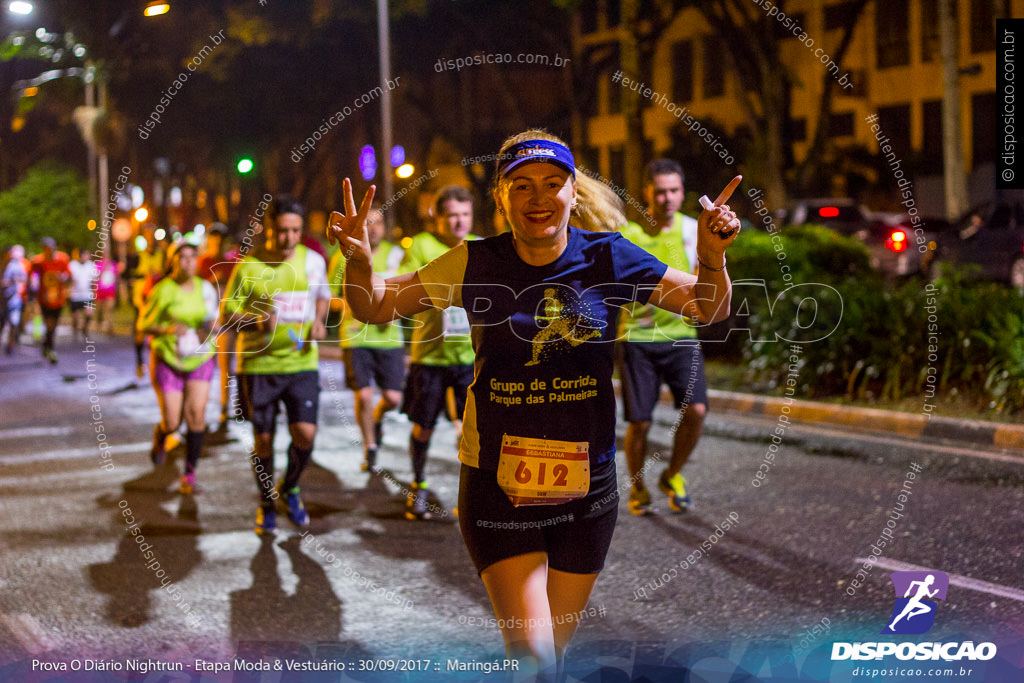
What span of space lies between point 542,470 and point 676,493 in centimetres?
370

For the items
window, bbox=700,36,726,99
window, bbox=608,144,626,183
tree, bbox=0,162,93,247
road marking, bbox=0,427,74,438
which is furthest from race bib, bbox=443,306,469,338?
window, bbox=608,144,626,183

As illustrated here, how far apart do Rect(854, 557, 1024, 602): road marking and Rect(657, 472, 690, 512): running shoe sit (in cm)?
132

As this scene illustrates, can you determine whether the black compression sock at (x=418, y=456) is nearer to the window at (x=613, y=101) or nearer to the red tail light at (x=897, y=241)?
the red tail light at (x=897, y=241)

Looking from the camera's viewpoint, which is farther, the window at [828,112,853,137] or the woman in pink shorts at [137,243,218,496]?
the window at [828,112,853,137]

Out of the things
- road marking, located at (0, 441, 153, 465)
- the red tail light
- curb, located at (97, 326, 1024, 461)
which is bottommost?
road marking, located at (0, 441, 153, 465)

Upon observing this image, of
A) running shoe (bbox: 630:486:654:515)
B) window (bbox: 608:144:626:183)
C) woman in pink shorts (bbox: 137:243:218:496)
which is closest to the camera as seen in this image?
running shoe (bbox: 630:486:654:515)

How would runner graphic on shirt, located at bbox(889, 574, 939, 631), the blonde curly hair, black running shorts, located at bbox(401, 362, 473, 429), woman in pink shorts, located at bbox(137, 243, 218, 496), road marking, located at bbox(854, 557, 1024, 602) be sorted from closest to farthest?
the blonde curly hair, runner graphic on shirt, located at bbox(889, 574, 939, 631), road marking, located at bbox(854, 557, 1024, 602), black running shorts, located at bbox(401, 362, 473, 429), woman in pink shorts, located at bbox(137, 243, 218, 496)

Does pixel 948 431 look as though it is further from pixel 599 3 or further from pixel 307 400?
pixel 599 3

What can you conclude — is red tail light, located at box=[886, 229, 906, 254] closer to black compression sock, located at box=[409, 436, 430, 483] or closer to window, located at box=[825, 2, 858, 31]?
window, located at box=[825, 2, 858, 31]

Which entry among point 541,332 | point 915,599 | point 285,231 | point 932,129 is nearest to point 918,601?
point 915,599

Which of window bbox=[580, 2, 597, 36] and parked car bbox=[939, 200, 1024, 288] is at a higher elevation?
window bbox=[580, 2, 597, 36]

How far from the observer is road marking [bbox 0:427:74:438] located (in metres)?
10.4

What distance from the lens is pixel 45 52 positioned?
27812 mm

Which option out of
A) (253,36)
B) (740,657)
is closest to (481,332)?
(740,657)
